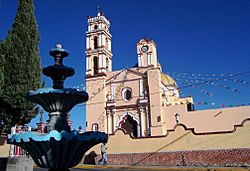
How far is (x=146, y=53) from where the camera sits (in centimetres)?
2955

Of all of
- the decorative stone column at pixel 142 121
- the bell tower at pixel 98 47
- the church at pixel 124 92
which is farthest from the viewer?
the bell tower at pixel 98 47

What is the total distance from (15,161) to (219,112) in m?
20.2

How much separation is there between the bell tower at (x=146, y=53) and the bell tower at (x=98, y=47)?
3889mm

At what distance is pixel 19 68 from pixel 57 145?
8277 mm

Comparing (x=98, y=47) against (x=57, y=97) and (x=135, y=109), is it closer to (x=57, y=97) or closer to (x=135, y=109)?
(x=135, y=109)

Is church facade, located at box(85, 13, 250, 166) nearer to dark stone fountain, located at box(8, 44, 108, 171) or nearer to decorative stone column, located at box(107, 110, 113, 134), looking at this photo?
decorative stone column, located at box(107, 110, 113, 134)

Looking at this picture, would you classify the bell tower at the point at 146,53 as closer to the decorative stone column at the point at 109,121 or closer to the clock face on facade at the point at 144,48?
the clock face on facade at the point at 144,48

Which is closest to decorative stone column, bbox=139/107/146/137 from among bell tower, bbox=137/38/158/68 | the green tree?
bell tower, bbox=137/38/158/68

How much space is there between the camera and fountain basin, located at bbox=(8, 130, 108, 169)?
16.5 ft

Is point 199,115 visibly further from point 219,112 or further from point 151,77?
point 151,77

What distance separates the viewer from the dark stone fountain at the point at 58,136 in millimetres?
5055

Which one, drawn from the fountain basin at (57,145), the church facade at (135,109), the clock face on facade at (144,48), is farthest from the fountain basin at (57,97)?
the clock face on facade at (144,48)

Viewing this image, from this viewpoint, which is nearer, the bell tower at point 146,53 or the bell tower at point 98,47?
the bell tower at point 146,53

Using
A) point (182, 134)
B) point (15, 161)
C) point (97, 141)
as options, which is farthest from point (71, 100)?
point (182, 134)
